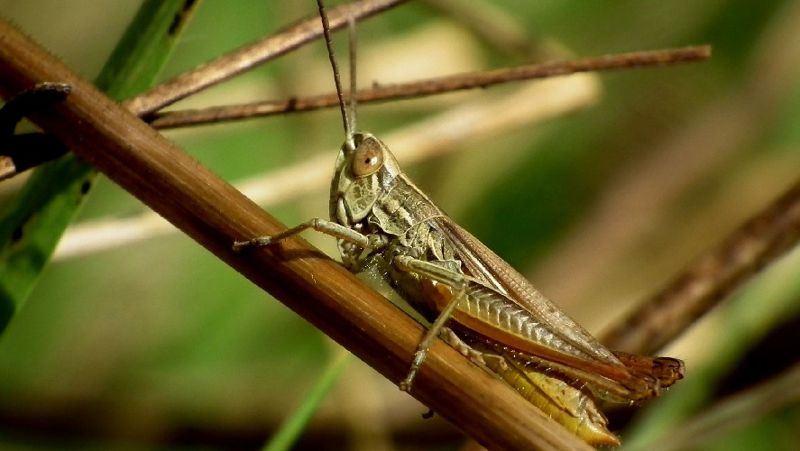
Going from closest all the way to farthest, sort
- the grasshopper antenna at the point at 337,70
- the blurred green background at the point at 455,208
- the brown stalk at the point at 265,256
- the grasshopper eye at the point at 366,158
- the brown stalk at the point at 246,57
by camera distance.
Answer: the brown stalk at the point at 265,256 → the brown stalk at the point at 246,57 → the grasshopper antenna at the point at 337,70 → the grasshopper eye at the point at 366,158 → the blurred green background at the point at 455,208

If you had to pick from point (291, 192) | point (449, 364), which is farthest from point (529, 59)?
point (449, 364)

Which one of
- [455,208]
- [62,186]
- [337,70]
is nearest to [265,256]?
[62,186]

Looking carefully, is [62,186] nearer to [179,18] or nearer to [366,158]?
[179,18]

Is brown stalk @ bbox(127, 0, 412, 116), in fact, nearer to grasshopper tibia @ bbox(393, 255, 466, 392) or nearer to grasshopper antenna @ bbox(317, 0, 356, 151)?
grasshopper antenna @ bbox(317, 0, 356, 151)

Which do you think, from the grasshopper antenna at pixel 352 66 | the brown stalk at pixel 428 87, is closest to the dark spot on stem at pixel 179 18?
the brown stalk at pixel 428 87

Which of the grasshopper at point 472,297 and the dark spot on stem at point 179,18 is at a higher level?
the dark spot on stem at point 179,18

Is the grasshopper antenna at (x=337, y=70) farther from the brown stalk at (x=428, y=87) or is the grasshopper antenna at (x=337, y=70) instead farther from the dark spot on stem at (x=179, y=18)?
the dark spot on stem at (x=179, y=18)

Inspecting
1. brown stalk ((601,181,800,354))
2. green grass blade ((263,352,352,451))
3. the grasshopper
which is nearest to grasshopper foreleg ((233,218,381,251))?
the grasshopper
